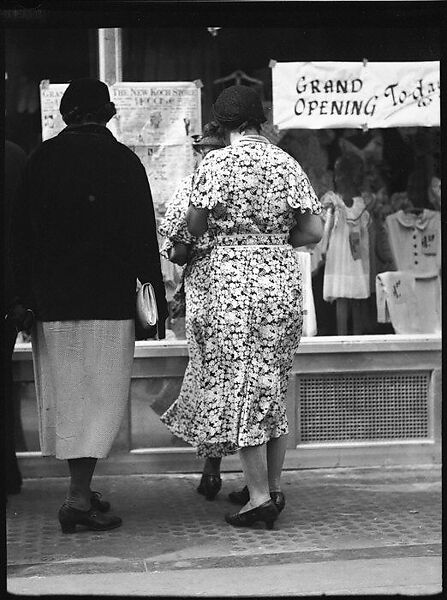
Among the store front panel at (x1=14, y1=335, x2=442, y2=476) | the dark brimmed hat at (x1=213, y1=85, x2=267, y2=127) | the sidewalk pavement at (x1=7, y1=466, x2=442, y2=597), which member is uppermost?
the dark brimmed hat at (x1=213, y1=85, x2=267, y2=127)

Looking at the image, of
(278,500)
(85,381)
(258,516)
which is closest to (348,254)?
(278,500)

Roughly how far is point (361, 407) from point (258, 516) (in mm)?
1453

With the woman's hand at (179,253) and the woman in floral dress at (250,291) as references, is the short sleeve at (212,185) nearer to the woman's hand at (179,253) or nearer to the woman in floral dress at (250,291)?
the woman in floral dress at (250,291)

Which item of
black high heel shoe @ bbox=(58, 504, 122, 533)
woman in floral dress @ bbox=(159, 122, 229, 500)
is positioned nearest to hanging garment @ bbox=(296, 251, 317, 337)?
woman in floral dress @ bbox=(159, 122, 229, 500)

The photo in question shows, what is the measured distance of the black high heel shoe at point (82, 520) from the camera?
495 cm

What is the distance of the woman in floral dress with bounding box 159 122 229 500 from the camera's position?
5324 millimetres

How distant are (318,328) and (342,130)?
3.71ft

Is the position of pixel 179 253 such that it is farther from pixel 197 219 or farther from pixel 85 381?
pixel 85 381

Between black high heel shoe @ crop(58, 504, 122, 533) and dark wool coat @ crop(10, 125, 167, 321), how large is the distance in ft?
2.81

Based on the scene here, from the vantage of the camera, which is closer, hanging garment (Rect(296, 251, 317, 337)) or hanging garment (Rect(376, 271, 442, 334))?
hanging garment (Rect(296, 251, 317, 337))

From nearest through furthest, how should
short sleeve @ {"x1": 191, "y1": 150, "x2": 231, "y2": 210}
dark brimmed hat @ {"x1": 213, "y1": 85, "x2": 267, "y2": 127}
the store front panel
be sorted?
1. short sleeve @ {"x1": 191, "y1": 150, "x2": 231, "y2": 210}
2. dark brimmed hat @ {"x1": 213, "y1": 85, "x2": 267, "y2": 127}
3. the store front panel

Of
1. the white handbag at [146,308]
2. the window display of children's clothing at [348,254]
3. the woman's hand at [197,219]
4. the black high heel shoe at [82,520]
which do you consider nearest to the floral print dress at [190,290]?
the woman's hand at [197,219]

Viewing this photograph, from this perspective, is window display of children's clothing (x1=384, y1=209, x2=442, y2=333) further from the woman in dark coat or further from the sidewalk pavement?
the woman in dark coat

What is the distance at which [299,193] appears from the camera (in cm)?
496
